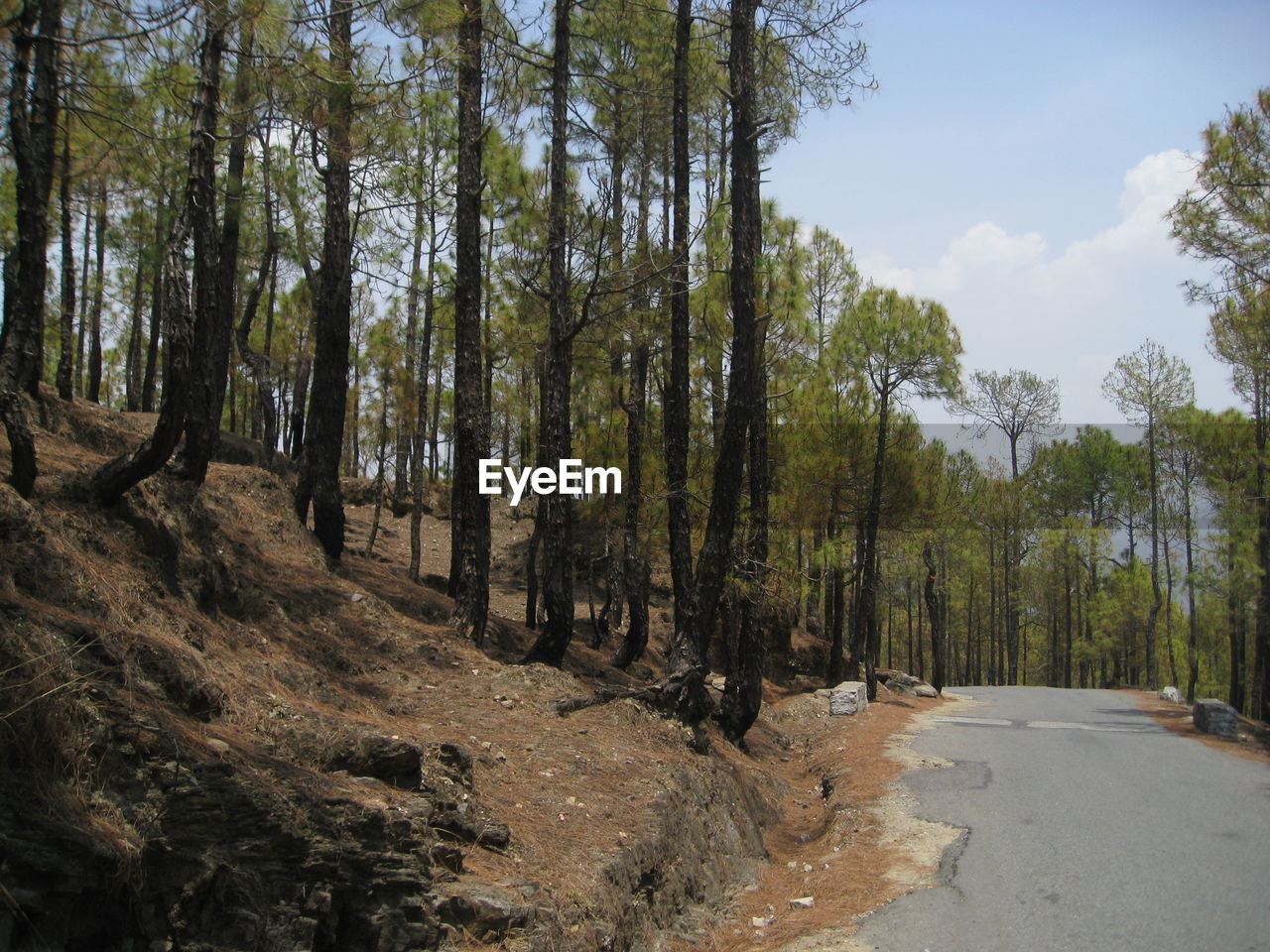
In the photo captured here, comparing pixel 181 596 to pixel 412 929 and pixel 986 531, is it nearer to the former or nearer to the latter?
pixel 412 929

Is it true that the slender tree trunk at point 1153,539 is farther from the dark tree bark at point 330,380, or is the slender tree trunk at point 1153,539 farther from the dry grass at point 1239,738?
the dark tree bark at point 330,380

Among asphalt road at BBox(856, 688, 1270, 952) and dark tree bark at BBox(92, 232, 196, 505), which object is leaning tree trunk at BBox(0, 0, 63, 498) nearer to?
dark tree bark at BBox(92, 232, 196, 505)

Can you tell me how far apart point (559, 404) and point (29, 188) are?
6.07 metres

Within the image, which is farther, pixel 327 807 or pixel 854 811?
pixel 854 811

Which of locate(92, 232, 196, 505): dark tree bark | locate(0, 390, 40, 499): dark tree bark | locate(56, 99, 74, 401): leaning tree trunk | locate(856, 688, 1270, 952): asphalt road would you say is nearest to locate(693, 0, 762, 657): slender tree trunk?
locate(856, 688, 1270, 952): asphalt road

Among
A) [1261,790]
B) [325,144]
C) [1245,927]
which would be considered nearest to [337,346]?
[325,144]

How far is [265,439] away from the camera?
1659 centimetres

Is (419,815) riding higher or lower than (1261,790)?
higher

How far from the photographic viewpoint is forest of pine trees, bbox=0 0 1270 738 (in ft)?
24.3

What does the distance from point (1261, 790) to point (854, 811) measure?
493 cm

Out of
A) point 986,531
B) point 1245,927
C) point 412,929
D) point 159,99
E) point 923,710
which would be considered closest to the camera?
point 412,929

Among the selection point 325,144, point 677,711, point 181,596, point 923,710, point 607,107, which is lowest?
point 923,710

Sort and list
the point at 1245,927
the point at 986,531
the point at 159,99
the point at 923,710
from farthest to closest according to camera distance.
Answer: the point at 986,531, the point at 923,710, the point at 159,99, the point at 1245,927

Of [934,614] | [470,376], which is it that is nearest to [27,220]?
[470,376]
